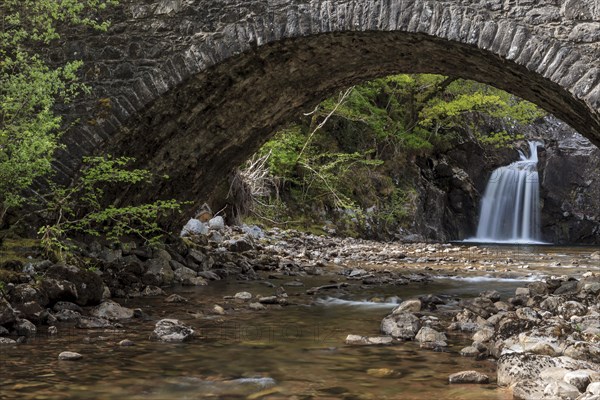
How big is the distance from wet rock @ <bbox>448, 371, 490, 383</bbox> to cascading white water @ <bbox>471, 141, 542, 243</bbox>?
20.3 metres

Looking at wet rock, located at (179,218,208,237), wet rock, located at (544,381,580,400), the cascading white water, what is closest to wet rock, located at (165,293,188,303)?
wet rock, located at (544,381,580,400)

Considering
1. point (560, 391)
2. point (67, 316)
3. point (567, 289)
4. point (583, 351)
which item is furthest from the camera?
point (567, 289)

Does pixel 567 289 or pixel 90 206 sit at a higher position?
pixel 90 206

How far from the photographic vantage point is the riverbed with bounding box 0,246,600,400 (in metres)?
3.46

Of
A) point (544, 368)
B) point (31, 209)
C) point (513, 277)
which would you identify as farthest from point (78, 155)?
point (513, 277)

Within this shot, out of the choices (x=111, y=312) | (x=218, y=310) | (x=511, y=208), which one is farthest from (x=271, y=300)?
(x=511, y=208)

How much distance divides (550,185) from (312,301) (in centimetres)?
1972

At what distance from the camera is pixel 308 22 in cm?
655

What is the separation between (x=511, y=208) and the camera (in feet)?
78.5

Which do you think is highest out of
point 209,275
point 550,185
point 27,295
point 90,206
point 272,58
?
point 272,58

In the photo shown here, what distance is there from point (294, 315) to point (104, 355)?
2188 millimetres

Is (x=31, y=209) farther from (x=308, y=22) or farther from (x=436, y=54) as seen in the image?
(x=436, y=54)

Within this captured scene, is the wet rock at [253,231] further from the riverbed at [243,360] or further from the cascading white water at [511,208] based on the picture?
the cascading white water at [511,208]

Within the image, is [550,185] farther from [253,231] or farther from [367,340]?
[367,340]
